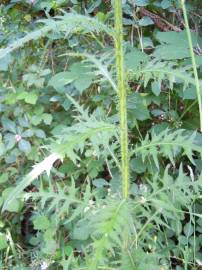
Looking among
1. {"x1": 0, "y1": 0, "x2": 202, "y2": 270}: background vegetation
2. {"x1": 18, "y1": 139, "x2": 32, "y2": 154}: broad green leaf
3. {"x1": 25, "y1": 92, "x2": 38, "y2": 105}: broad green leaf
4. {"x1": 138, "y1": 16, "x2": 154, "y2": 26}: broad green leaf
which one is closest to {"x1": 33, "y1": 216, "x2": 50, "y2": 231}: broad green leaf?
{"x1": 0, "y1": 0, "x2": 202, "y2": 270}: background vegetation

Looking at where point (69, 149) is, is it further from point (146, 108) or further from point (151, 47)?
point (151, 47)

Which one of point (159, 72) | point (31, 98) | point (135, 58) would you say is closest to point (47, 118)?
point (31, 98)

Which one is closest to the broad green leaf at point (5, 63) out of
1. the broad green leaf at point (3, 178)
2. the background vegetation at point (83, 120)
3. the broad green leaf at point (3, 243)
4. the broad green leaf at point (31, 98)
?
the background vegetation at point (83, 120)

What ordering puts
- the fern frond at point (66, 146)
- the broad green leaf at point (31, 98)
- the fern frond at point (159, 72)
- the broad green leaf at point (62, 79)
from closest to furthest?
the fern frond at point (66, 146)
the fern frond at point (159, 72)
the broad green leaf at point (62, 79)
the broad green leaf at point (31, 98)

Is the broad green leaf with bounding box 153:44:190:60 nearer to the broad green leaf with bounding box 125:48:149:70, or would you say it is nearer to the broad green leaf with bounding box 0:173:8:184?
the broad green leaf with bounding box 125:48:149:70

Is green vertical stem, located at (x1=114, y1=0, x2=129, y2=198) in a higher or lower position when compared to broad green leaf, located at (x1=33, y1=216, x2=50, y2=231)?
higher

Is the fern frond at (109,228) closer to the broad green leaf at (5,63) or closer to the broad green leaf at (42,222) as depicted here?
the broad green leaf at (42,222)

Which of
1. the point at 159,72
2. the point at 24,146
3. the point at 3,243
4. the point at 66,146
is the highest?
the point at 159,72

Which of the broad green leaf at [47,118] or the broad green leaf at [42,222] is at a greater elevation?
the broad green leaf at [47,118]

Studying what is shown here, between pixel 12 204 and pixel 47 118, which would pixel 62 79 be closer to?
pixel 47 118

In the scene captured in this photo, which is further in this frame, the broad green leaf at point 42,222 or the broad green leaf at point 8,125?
the broad green leaf at point 8,125

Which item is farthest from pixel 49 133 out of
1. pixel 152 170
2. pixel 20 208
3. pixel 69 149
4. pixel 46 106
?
pixel 69 149

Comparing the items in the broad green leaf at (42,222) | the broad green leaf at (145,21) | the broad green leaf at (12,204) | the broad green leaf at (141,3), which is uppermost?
the broad green leaf at (141,3)

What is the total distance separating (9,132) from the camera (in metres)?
1.77
